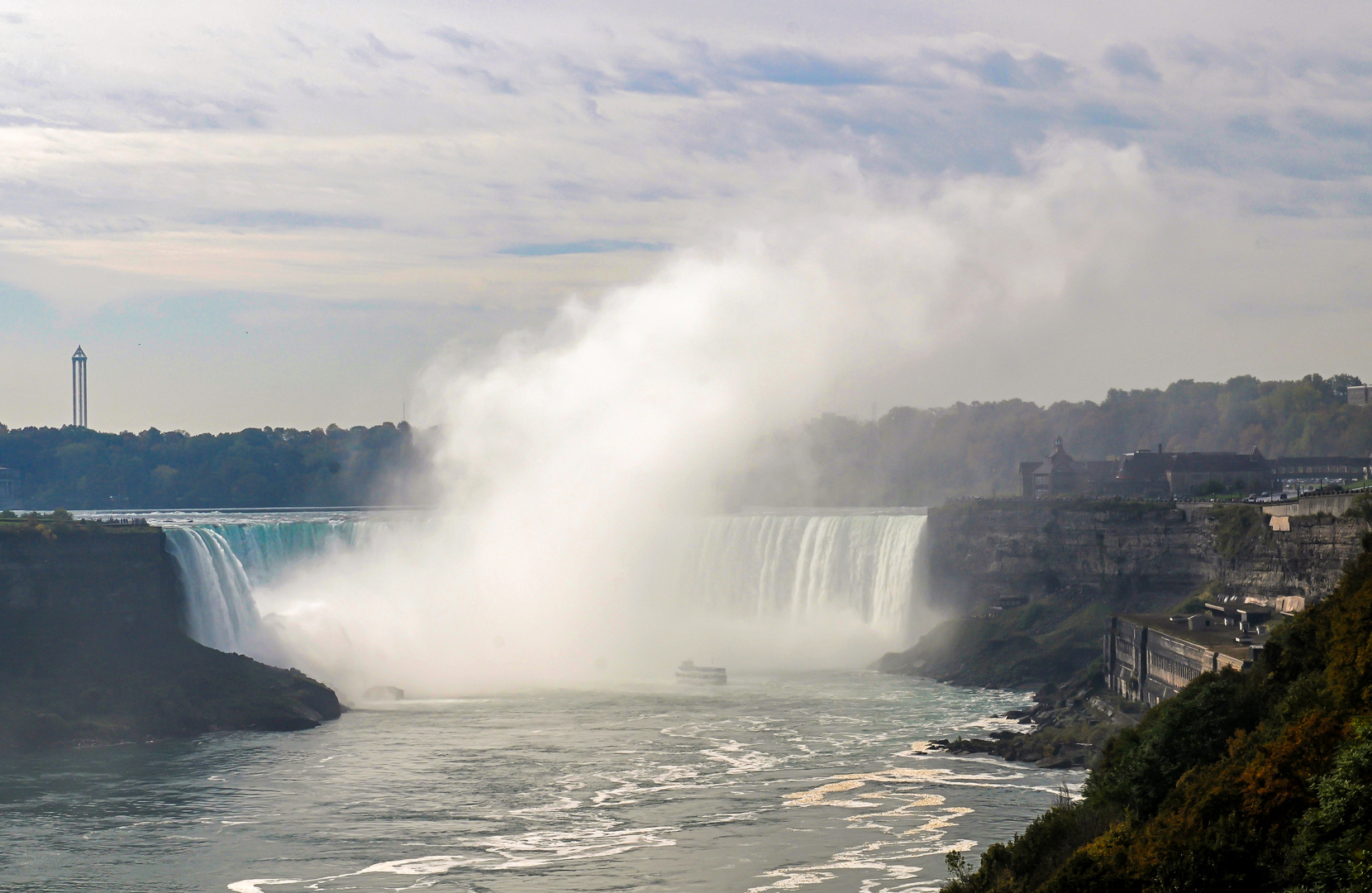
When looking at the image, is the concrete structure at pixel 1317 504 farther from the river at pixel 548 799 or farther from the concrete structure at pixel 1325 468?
the concrete structure at pixel 1325 468

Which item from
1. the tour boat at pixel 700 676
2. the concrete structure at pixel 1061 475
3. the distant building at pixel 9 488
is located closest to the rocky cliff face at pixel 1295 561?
the tour boat at pixel 700 676

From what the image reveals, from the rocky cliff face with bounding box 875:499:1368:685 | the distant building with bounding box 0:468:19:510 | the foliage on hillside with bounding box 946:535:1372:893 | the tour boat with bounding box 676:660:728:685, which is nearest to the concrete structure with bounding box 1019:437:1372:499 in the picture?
the rocky cliff face with bounding box 875:499:1368:685

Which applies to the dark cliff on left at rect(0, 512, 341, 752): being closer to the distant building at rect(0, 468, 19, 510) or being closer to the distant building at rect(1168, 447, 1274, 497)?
the distant building at rect(1168, 447, 1274, 497)

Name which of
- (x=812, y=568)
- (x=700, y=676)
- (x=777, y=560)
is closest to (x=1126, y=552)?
(x=812, y=568)

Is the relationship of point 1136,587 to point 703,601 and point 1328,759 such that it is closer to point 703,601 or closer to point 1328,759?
point 703,601

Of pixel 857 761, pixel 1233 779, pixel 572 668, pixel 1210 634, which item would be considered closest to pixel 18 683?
pixel 572 668
